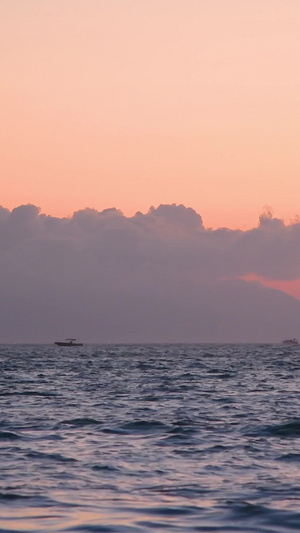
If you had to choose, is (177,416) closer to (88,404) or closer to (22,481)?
(88,404)

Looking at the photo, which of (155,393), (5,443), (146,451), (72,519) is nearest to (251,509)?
(72,519)

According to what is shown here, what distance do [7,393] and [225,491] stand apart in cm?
3233

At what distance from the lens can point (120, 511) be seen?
15.9m

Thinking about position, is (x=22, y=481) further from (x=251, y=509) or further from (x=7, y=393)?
(x=7, y=393)

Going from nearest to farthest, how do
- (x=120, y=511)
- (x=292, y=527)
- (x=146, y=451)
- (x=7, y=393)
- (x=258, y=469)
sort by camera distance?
(x=292, y=527)
(x=120, y=511)
(x=258, y=469)
(x=146, y=451)
(x=7, y=393)

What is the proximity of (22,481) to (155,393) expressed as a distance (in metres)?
30.2

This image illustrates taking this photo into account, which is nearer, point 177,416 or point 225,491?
point 225,491

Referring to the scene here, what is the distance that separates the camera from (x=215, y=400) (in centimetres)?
4344

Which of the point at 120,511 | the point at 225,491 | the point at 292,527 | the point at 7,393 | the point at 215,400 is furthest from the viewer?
the point at 7,393

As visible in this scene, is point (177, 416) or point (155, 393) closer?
point (177, 416)

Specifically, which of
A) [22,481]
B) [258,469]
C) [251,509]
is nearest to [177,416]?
[258,469]

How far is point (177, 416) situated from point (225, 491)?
53.0 feet

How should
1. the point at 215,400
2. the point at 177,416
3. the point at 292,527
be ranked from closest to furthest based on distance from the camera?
1. the point at 292,527
2. the point at 177,416
3. the point at 215,400

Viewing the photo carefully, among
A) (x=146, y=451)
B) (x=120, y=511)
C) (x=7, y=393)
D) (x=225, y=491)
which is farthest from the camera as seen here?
(x=7, y=393)
